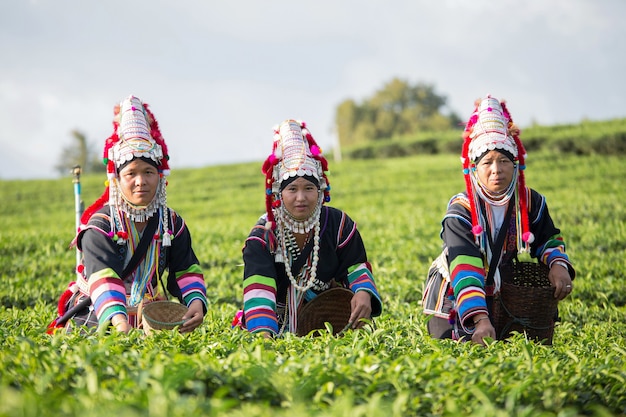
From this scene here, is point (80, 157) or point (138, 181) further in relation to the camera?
point (80, 157)

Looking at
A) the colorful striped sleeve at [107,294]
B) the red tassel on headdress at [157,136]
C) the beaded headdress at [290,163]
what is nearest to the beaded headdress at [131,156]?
the red tassel on headdress at [157,136]

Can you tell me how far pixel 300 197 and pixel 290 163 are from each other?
0.25 m

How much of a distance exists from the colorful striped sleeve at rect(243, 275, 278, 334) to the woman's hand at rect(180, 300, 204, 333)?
30 cm

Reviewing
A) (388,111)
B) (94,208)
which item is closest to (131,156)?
(94,208)

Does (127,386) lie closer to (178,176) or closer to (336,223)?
(336,223)

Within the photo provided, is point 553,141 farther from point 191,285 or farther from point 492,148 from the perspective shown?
point 191,285

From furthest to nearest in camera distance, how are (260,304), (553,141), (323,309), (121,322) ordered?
(553,141)
(323,309)
(260,304)
(121,322)

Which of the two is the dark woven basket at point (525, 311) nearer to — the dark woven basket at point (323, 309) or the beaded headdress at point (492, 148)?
the beaded headdress at point (492, 148)

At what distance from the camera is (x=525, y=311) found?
15.5ft

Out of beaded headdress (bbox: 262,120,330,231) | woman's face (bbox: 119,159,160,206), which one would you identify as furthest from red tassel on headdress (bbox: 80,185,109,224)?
beaded headdress (bbox: 262,120,330,231)

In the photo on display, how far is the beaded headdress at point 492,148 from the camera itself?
4945 mm

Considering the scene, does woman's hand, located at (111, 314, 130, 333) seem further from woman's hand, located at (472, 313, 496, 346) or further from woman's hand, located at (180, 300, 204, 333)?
woman's hand, located at (472, 313, 496, 346)

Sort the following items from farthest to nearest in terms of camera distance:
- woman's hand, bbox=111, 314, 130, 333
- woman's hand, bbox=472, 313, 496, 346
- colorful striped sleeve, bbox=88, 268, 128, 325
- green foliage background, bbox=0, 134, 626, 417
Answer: woman's hand, bbox=472, 313, 496, 346
colorful striped sleeve, bbox=88, 268, 128, 325
woman's hand, bbox=111, 314, 130, 333
green foliage background, bbox=0, 134, 626, 417

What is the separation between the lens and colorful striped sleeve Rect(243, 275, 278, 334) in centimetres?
459
